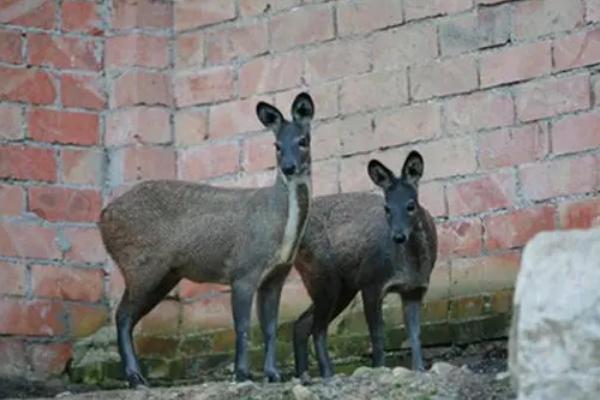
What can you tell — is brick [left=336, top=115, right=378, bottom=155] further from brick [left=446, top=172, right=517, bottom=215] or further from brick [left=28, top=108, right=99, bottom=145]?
brick [left=28, top=108, right=99, bottom=145]

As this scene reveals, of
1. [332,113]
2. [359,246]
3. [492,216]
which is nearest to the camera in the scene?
[359,246]

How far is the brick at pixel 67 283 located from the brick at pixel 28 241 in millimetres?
98

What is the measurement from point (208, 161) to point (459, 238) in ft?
6.80

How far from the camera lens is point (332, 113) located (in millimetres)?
12469

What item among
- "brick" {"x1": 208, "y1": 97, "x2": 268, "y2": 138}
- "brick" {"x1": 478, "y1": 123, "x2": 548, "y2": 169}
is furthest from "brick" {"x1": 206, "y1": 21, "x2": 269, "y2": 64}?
"brick" {"x1": 478, "y1": 123, "x2": 548, "y2": 169}

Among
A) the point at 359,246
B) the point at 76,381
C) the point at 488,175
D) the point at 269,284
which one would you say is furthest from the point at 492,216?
the point at 76,381

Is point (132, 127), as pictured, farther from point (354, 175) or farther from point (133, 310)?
point (133, 310)

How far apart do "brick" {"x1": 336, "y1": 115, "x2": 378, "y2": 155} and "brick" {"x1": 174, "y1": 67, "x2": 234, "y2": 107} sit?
950 mm

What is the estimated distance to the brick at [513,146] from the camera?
11.6m

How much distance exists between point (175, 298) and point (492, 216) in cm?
241

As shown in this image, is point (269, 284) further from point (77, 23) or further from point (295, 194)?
point (77, 23)

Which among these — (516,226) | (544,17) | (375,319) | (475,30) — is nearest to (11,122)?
(475,30)

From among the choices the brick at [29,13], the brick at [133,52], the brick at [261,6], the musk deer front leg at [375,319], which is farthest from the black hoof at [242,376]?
the brick at [29,13]

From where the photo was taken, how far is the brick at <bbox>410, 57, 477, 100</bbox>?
11.9 meters
